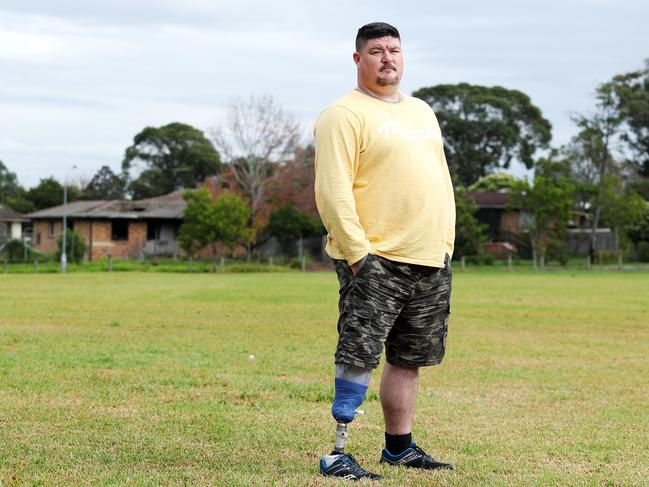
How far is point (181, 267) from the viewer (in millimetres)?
51281

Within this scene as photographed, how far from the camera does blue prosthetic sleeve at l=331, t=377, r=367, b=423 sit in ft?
16.3

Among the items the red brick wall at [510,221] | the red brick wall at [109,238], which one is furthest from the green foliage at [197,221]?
the red brick wall at [510,221]

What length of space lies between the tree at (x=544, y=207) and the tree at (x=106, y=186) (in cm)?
4043

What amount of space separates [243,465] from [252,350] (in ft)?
23.5

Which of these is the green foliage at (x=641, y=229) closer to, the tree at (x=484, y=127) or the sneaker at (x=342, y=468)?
the tree at (x=484, y=127)

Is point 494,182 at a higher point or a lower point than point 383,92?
higher

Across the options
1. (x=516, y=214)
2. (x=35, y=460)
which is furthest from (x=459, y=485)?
(x=516, y=214)

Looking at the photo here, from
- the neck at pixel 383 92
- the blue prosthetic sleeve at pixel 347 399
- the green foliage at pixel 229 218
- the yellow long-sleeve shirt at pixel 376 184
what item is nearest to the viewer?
the yellow long-sleeve shirt at pixel 376 184

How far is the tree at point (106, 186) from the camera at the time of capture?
85875 mm

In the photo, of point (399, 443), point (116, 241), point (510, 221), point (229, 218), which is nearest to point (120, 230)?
point (116, 241)

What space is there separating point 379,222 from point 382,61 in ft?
2.72

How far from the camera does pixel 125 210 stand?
6600cm

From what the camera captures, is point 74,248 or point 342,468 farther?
point 74,248

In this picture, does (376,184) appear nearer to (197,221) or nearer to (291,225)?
(197,221)
